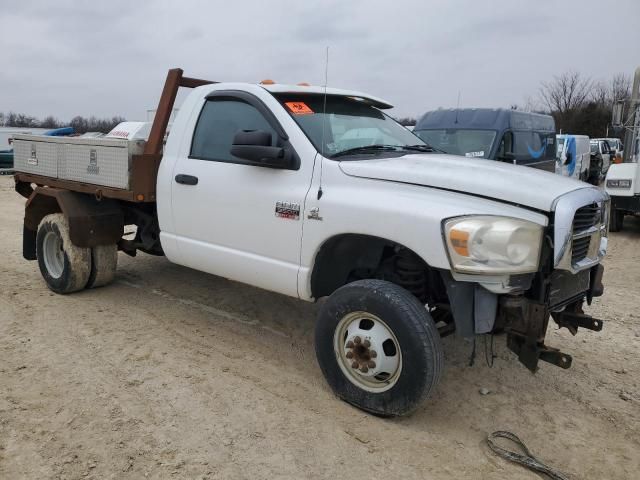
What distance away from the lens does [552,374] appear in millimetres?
4199

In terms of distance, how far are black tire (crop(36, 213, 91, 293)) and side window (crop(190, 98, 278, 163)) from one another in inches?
75.5

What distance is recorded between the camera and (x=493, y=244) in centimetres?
292

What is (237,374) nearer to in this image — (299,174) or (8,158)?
(299,174)

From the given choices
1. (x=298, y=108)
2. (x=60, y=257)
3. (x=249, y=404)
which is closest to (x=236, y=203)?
(x=298, y=108)

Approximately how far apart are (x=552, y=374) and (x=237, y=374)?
239cm

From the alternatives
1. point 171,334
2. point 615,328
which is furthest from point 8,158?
point 615,328

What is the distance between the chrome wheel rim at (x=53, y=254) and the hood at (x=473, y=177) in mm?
3746

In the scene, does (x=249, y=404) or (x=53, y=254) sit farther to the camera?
(x=53, y=254)

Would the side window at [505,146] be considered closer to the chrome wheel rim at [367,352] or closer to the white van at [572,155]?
the white van at [572,155]

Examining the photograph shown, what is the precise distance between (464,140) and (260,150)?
286 inches

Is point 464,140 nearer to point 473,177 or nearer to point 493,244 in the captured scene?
point 473,177

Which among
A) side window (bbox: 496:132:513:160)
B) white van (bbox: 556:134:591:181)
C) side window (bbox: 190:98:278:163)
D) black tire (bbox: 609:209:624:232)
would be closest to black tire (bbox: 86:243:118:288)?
side window (bbox: 190:98:278:163)

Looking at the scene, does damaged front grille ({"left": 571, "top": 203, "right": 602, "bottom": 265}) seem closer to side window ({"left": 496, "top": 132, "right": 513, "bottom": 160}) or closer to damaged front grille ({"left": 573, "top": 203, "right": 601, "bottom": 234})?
damaged front grille ({"left": 573, "top": 203, "right": 601, "bottom": 234})

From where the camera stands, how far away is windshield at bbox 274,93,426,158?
386 centimetres
